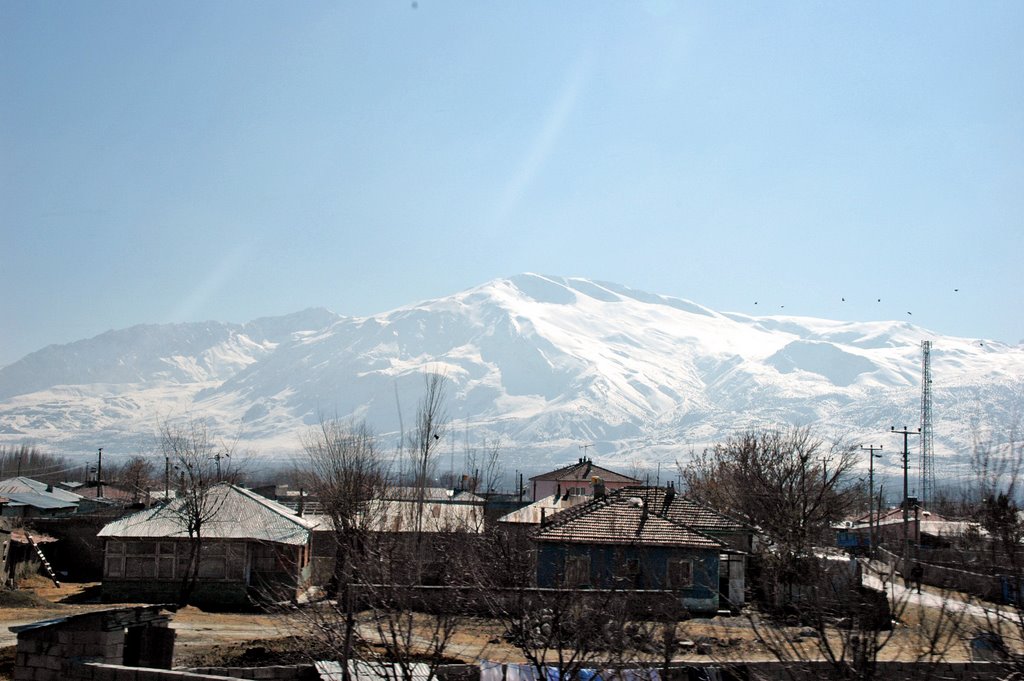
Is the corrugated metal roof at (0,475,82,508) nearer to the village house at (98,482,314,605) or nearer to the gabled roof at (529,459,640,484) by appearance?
the village house at (98,482,314,605)

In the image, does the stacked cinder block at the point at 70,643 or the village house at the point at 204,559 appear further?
the village house at the point at 204,559

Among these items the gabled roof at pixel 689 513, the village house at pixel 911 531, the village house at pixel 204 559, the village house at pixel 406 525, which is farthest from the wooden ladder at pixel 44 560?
the village house at pixel 911 531

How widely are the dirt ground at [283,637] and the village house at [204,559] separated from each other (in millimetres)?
1325

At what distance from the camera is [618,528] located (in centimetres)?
3328

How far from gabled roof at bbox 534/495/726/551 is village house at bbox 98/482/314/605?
9893mm

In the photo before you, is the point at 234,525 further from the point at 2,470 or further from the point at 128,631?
the point at 2,470

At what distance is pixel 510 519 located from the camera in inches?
1703

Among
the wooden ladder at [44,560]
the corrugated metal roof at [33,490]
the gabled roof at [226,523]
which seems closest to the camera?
the gabled roof at [226,523]

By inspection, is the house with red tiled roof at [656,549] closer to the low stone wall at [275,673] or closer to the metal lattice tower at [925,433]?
→ the low stone wall at [275,673]

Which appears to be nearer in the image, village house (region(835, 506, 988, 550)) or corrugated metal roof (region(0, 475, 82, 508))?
village house (region(835, 506, 988, 550))

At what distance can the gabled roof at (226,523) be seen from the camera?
3662cm

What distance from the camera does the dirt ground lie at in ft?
77.7

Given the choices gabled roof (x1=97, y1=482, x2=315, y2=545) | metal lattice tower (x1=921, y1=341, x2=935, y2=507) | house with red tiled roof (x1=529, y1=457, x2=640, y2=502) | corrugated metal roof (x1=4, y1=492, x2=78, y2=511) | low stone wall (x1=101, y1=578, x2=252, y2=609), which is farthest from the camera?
house with red tiled roof (x1=529, y1=457, x2=640, y2=502)

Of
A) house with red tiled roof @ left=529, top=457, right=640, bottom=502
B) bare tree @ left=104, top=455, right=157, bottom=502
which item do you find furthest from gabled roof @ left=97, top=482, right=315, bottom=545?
house with red tiled roof @ left=529, top=457, right=640, bottom=502
